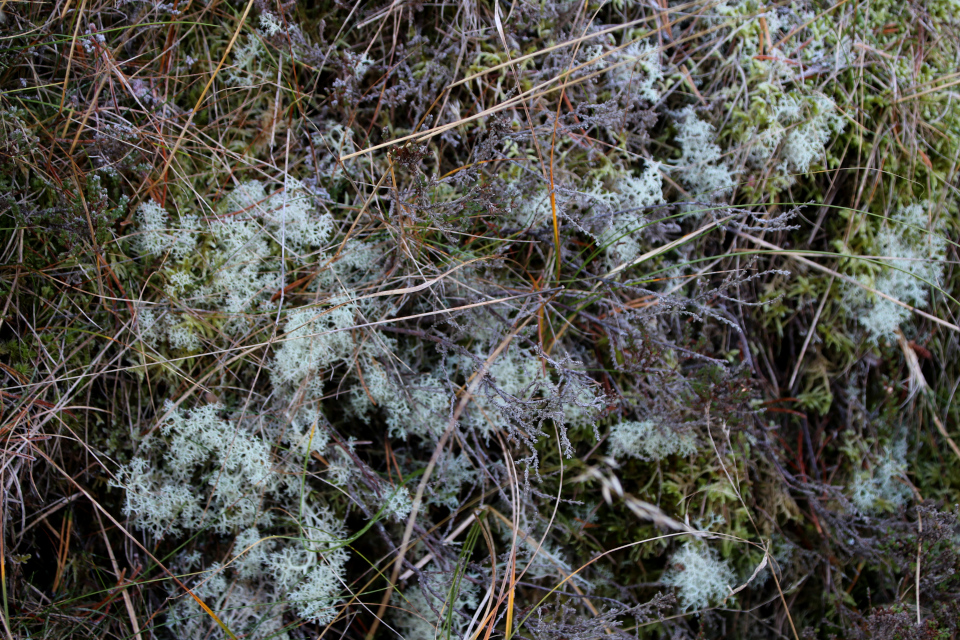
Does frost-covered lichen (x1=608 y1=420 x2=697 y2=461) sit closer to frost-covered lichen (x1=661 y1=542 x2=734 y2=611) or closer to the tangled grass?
the tangled grass

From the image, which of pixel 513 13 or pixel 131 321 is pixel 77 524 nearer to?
pixel 131 321

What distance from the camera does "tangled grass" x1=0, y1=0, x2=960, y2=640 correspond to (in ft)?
5.80

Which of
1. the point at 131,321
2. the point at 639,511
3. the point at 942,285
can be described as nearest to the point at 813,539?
the point at 639,511

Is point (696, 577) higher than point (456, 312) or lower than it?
lower

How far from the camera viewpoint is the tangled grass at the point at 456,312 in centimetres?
177

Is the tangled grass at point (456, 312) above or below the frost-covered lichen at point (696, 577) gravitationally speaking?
above

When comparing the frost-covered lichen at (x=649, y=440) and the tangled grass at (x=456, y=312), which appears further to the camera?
the frost-covered lichen at (x=649, y=440)

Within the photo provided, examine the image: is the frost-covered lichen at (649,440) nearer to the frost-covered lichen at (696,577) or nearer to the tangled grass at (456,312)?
the tangled grass at (456,312)

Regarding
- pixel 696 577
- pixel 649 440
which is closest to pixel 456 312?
pixel 649 440

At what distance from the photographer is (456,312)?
1.84 m

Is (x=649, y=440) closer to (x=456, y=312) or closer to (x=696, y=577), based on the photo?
(x=696, y=577)

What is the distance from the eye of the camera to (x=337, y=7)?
1970 mm

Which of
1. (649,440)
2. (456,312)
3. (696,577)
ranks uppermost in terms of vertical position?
(456,312)

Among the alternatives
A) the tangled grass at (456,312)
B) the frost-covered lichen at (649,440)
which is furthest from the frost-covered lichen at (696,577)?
the frost-covered lichen at (649,440)
